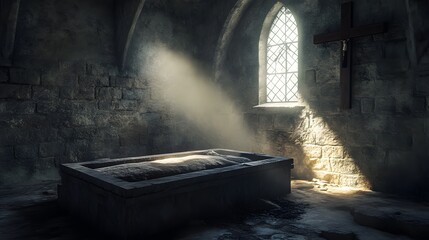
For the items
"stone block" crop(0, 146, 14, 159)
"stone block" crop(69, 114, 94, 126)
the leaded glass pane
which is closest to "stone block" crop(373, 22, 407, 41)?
the leaded glass pane

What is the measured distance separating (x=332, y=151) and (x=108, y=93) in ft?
12.9

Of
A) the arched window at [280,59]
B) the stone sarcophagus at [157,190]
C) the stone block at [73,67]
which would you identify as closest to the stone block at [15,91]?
the stone block at [73,67]

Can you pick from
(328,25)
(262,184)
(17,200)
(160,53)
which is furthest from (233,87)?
(17,200)

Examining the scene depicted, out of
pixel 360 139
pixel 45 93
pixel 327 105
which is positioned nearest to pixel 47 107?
pixel 45 93

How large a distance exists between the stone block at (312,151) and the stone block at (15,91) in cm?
445

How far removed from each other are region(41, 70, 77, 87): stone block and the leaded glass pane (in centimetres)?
347

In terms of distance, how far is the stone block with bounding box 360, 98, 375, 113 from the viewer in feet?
15.5

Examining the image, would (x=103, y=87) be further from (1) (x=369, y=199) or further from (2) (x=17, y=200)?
(1) (x=369, y=199)

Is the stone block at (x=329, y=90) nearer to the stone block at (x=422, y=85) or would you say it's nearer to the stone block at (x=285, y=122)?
the stone block at (x=285, y=122)

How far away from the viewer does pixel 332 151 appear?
514cm

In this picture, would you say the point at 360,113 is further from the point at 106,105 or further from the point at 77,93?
the point at 77,93

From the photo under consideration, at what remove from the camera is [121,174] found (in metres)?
3.24

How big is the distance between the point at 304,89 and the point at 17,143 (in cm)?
456

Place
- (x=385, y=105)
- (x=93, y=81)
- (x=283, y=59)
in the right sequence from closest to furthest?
(x=385, y=105), (x=93, y=81), (x=283, y=59)
